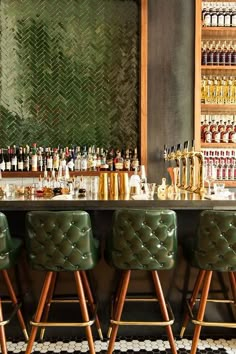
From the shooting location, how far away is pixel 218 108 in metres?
5.27

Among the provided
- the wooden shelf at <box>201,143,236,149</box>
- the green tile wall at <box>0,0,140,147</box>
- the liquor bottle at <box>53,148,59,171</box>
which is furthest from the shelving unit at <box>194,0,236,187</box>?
the liquor bottle at <box>53,148,59,171</box>

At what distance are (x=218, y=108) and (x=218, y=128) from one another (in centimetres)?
27

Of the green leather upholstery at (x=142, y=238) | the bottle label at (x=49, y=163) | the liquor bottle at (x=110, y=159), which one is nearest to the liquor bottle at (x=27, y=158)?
the bottle label at (x=49, y=163)

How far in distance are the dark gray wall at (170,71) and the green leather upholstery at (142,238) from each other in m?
2.69

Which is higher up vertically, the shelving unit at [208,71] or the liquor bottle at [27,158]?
the shelving unit at [208,71]

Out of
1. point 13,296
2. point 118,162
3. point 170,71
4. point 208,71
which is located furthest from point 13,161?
point 208,71

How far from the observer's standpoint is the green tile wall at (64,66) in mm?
5266

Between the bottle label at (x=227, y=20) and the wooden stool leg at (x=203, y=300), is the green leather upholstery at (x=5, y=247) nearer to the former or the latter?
the wooden stool leg at (x=203, y=300)

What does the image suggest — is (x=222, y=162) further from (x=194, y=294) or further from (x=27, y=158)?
(x=194, y=294)

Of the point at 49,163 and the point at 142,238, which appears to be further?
the point at 49,163

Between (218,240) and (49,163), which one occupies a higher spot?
(49,163)

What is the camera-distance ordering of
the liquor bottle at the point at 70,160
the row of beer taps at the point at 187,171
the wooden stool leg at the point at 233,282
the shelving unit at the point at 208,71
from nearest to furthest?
the wooden stool leg at the point at 233,282
the row of beer taps at the point at 187,171
the shelving unit at the point at 208,71
the liquor bottle at the point at 70,160

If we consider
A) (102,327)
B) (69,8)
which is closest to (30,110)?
(69,8)

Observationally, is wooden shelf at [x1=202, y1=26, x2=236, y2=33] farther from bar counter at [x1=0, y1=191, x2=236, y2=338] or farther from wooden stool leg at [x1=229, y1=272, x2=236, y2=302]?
wooden stool leg at [x1=229, y1=272, x2=236, y2=302]
